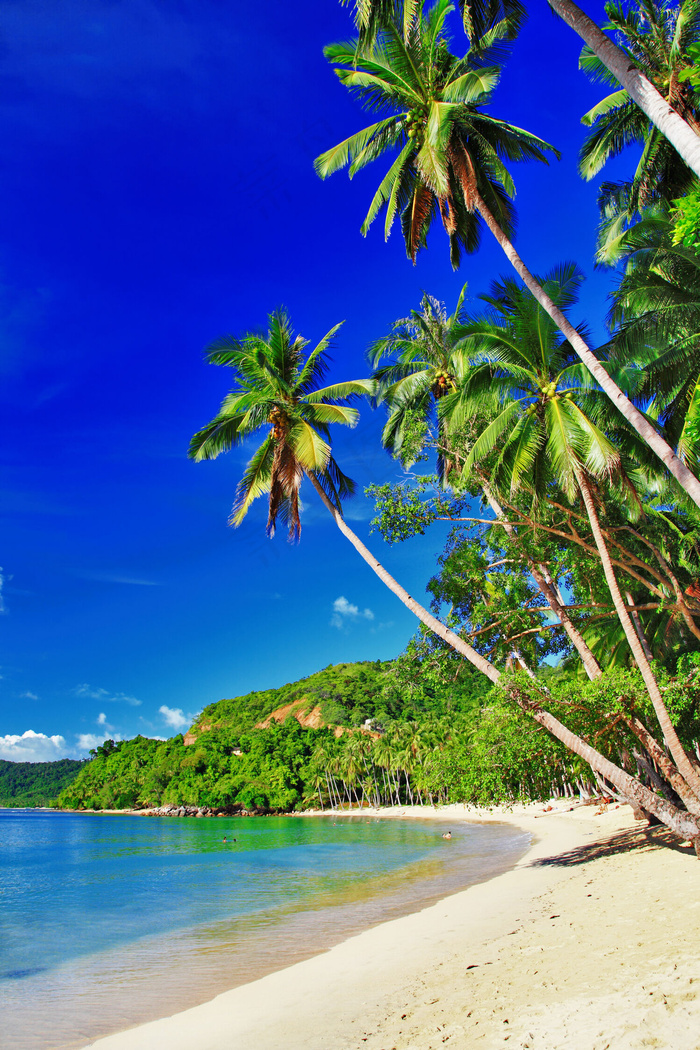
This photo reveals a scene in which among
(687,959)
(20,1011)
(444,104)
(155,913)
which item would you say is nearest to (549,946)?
(687,959)

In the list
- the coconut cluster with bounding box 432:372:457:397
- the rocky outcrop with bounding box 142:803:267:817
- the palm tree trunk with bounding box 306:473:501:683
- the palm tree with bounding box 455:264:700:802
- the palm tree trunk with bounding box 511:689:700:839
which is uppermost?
the coconut cluster with bounding box 432:372:457:397

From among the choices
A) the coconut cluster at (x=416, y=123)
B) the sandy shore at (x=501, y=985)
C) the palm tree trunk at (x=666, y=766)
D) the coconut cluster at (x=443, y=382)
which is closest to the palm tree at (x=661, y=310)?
the coconut cluster at (x=416, y=123)

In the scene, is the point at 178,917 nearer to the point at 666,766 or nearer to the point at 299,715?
the point at 666,766

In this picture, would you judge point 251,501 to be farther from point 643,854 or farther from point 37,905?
point 37,905

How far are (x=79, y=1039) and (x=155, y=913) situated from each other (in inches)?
457

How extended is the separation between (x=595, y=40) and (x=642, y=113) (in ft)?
20.2

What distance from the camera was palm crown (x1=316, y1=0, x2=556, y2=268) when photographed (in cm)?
1084

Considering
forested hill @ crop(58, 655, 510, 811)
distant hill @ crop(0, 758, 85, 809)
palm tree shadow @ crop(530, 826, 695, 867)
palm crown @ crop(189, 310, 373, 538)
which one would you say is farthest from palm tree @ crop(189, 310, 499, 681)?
distant hill @ crop(0, 758, 85, 809)

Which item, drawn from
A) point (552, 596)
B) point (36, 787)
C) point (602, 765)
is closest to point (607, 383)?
point (552, 596)

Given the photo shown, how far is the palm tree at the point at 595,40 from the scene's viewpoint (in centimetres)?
630

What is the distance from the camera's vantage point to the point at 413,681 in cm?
1536

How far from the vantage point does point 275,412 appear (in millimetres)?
15367

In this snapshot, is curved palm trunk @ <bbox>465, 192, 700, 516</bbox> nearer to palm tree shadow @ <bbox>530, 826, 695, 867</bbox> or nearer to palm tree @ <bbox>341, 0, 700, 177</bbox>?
palm tree @ <bbox>341, 0, 700, 177</bbox>

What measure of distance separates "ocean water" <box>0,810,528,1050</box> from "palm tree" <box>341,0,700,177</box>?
12.1 m
